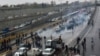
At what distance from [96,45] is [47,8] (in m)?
21.7

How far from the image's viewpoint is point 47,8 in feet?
109

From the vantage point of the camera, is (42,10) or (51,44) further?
(42,10)

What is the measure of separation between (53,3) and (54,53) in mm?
26169

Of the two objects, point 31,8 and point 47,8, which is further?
point 47,8

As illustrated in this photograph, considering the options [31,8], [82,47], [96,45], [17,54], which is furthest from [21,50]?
[31,8]

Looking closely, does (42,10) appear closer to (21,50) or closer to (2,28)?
(2,28)

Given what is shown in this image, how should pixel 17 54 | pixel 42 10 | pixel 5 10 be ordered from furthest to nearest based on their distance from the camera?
pixel 42 10 → pixel 5 10 → pixel 17 54

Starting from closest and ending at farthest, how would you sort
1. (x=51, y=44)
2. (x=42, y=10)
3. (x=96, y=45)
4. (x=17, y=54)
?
(x=17, y=54), (x=51, y=44), (x=96, y=45), (x=42, y=10)

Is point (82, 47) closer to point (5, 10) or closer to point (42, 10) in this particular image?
point (5, 10)

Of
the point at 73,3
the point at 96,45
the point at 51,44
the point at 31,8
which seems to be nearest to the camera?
the point at 51,44

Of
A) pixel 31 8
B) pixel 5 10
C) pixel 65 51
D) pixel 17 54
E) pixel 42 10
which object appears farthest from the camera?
pixel 42 10

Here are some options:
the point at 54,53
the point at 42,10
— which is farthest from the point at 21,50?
the point at 42,10

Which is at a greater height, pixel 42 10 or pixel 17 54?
pixel 17 54

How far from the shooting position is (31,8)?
93.9ft
